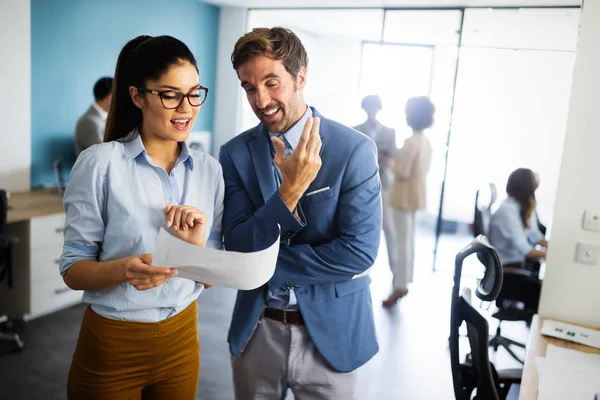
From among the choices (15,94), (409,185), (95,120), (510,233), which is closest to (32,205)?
(95,120)

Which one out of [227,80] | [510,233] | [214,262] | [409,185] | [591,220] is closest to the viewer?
[214,262]

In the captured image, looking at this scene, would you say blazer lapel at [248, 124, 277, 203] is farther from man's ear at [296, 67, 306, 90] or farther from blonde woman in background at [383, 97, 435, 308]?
blonde woman in background at [383, 97, 435, 308]

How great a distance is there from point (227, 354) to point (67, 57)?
3.04 metres

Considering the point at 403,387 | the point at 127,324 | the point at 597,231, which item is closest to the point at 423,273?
the point at 403,387

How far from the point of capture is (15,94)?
423 centimetres

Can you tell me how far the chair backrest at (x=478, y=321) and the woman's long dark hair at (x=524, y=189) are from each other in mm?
2318

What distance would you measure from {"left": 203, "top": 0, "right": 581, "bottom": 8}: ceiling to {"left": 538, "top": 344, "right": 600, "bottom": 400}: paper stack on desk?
168 inches

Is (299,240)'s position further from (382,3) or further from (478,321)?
(382,3)

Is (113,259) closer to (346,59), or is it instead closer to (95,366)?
(95,366)

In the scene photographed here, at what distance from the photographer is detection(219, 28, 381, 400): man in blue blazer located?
4.60 ft

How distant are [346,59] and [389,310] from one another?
3775 millimetres

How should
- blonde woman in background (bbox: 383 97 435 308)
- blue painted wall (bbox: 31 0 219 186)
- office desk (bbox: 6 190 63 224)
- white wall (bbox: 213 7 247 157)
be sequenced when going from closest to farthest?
office desk (bbox: 6 190 63 224) → blue painted wall (bbox: 31 0 219 186) → blonde woman in background (bbox: 383 97 435 308) → white wall (bbox: 213 7 247 157)

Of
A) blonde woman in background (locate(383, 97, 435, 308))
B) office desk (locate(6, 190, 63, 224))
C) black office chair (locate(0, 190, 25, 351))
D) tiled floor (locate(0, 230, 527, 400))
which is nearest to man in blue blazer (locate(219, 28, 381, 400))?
tiled floor (locate(0, 230, 527, 400))

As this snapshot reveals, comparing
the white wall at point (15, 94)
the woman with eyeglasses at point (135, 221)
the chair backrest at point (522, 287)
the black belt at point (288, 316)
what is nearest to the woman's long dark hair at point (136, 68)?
the woman with eyeglasses at point (135, 221)
